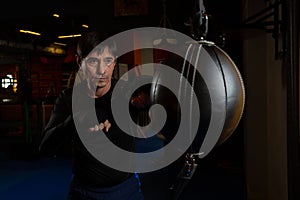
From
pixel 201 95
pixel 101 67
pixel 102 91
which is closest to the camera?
pixel 201 95

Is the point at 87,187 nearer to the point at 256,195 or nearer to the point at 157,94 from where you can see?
the point at 157,94

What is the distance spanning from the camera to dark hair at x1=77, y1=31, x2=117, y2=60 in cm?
150

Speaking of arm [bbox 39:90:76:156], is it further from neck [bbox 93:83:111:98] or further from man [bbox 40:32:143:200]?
neck [bbox 93:83:111:98]

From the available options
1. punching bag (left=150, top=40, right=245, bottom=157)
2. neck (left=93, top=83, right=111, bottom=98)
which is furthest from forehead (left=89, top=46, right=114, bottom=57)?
punching bag (left=150, top=40, right=245, bottom=157)

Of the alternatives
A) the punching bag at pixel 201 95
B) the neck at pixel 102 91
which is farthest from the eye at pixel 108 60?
the punching bag at pixel 201 95

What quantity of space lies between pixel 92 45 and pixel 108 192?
701 millimetres

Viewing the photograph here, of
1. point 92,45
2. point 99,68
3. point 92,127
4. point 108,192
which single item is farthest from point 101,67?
point 108,192

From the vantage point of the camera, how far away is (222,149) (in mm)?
5555

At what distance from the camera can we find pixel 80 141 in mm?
1518

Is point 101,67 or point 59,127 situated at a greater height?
point 101,67

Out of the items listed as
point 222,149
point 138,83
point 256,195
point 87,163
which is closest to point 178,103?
point 138,83

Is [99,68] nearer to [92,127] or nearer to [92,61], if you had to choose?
[92,61]

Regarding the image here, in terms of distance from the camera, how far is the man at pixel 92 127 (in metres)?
1.47

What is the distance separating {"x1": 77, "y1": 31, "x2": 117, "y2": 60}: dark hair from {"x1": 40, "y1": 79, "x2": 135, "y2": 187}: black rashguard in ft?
0.71
